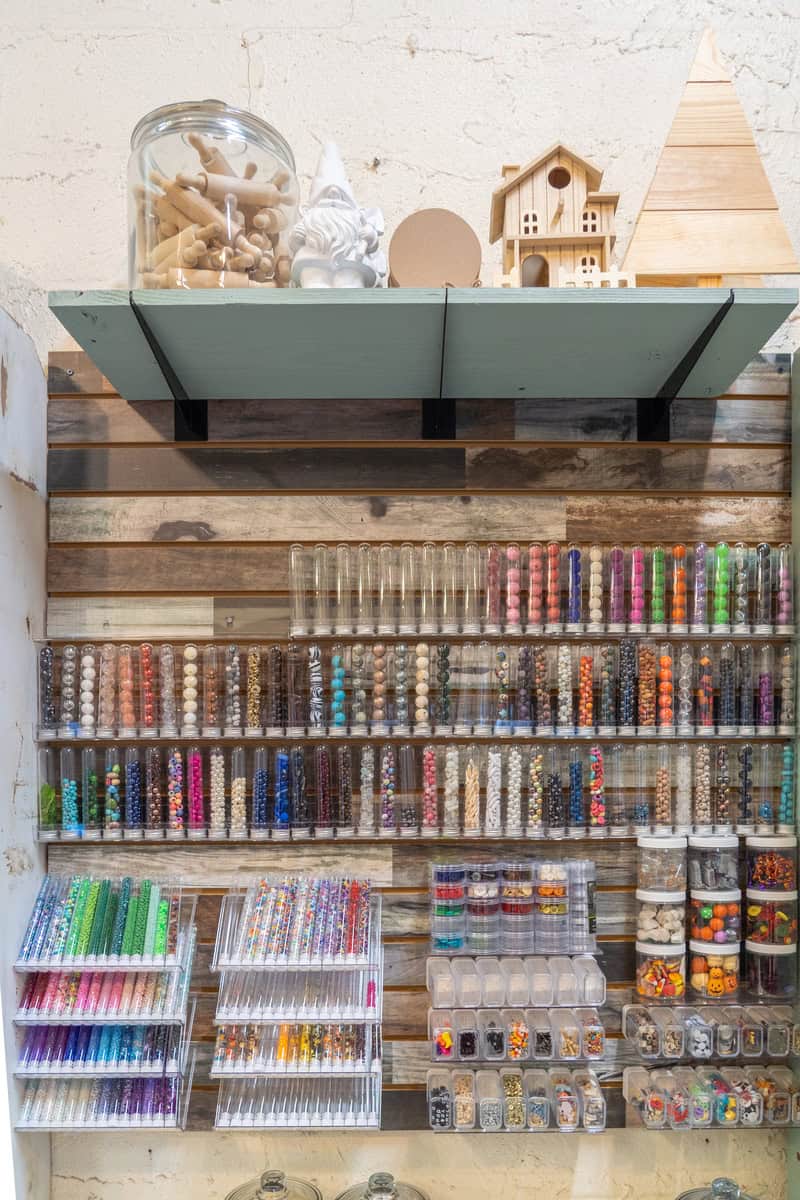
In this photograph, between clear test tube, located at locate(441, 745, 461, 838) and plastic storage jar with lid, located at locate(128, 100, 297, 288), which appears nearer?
plastic storage jar with lid, located at locate(128, 100, 297, 288)

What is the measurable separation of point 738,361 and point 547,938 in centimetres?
140

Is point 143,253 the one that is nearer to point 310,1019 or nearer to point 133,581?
point 133,581

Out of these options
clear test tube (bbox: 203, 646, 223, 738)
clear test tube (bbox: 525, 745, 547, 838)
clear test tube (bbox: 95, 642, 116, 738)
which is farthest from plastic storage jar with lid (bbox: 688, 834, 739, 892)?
clear test tube (bbox: 95, 642, 116, 738)

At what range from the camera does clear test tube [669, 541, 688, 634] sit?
7.45 ft

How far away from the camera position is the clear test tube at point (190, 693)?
7.41 feet

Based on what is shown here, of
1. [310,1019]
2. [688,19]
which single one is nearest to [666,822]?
[310,1019]

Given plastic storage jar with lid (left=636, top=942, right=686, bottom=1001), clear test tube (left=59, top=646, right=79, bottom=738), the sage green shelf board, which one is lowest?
plastic storage jar with lid (left=636, top=942, right=686, bottom=1001)

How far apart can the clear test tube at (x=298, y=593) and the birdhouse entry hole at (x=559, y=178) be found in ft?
3.37

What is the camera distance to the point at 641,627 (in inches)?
89.5

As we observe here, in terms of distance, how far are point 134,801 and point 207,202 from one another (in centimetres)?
135

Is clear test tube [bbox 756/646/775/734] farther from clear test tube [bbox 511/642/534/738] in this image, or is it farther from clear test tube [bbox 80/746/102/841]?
clear test tube [bbox 80/746/102/841]

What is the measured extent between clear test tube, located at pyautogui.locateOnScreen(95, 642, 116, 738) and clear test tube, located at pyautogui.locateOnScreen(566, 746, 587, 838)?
109 cm

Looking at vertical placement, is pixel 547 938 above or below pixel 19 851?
below

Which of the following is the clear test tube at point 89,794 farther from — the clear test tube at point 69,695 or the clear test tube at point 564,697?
the clear test tube at point 564,697
